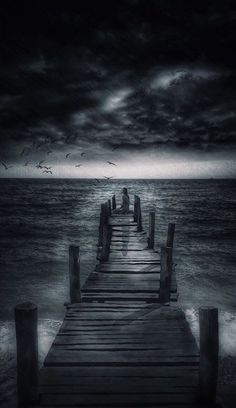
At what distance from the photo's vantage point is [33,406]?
13.4 feet

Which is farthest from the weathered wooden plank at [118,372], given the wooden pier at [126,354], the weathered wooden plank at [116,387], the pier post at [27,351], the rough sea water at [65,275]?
the rough sea water at [65,275]

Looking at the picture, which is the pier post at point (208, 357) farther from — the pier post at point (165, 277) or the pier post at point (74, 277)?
the pier post at point (74, 277)

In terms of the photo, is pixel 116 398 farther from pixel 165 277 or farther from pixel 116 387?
pixel 165 277

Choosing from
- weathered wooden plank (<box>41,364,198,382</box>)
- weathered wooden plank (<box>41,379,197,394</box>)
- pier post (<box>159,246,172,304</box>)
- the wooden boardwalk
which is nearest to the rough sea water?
pier post (<box>159,246,172,304</box>)

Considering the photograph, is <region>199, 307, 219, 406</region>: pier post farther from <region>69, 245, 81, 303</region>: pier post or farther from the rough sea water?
<region>69, 245, 81, 303</region>: pier post

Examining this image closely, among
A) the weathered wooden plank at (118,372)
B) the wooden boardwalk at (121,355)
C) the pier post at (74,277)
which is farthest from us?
the pier post at (74,277)

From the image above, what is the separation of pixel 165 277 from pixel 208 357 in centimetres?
338

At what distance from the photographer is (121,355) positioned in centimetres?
512

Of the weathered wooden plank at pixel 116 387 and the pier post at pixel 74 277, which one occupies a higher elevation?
the pier post at pixel 74 277

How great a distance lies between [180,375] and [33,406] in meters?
2.01

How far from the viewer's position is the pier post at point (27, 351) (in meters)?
3.96

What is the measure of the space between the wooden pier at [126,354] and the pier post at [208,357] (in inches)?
0.5

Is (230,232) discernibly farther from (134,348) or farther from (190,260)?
(134,348)

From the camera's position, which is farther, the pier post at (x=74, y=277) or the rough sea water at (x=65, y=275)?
the rough sea water at (x=65, y=275)
